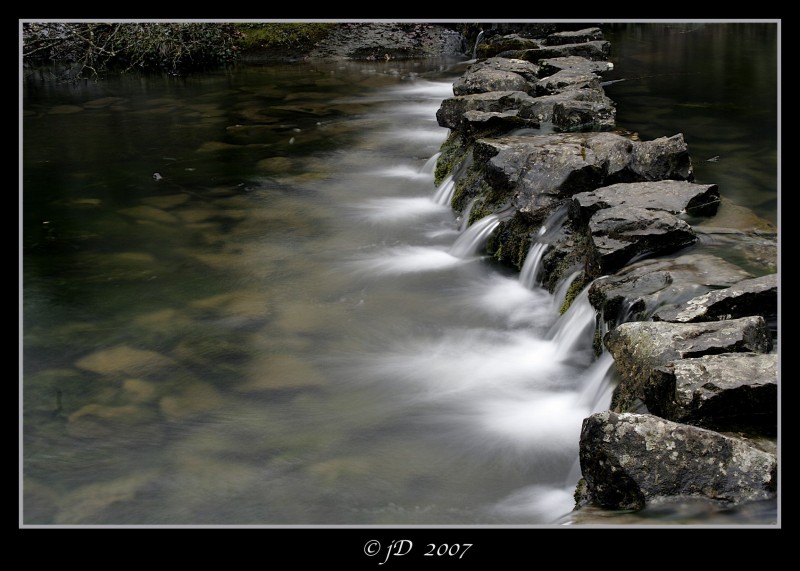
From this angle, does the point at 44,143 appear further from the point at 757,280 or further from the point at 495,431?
the point at 757,280

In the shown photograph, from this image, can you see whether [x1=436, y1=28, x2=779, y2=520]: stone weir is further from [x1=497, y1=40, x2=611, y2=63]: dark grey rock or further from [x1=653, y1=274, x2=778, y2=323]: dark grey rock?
[x1=497, y1=40, x2=611, y2=63]: dark grey rock

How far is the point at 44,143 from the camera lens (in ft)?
39.4

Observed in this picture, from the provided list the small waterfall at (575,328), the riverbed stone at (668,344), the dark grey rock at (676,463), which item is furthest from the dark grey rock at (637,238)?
the dark grey rock at (676,463)

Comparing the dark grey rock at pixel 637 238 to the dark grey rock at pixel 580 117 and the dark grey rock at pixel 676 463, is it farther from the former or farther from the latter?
the dark grey rock at pixel 580 117

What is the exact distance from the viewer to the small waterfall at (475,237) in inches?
296

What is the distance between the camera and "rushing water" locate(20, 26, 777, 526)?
4.28m

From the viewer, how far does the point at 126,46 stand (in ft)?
61.2

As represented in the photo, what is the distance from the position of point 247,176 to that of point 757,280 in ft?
23.1

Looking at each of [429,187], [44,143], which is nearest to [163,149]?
[44,143]

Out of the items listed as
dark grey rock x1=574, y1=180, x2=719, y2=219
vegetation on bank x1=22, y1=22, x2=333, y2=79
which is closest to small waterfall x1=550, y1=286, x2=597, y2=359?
dark grey rock x1=574, y1=180, x2=719, y2=219

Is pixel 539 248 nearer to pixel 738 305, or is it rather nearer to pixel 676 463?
pixel 738 305
